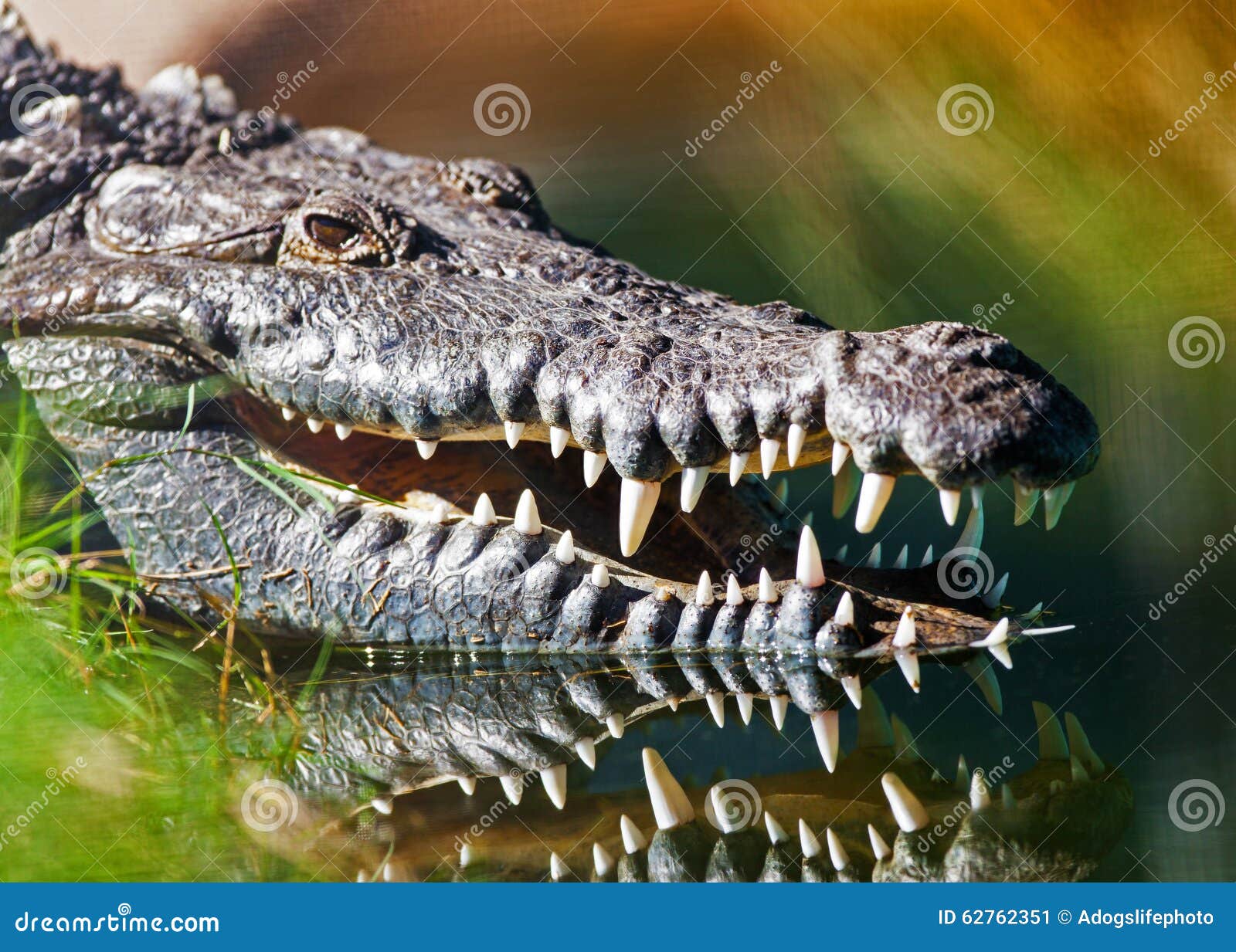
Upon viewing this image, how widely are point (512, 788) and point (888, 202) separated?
3.25 metres

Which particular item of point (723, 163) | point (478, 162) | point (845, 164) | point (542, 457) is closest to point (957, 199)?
point (845, 164)

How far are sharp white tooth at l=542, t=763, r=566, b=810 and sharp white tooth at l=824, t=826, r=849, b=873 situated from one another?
1.42 ft

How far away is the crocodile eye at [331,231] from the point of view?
2.70 metres

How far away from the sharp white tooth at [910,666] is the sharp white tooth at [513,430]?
877 mm

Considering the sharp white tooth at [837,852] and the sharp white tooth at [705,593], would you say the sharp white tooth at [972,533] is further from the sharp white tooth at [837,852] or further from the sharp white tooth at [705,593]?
the sharp white tooth at [837,852]

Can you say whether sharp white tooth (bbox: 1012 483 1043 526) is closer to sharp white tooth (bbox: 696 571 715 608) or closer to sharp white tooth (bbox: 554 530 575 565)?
sharp white tooth (bbox: 696 571 715 608)

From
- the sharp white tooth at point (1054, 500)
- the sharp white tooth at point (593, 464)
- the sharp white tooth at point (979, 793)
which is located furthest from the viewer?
the sharp white tooth at point (593, 464)

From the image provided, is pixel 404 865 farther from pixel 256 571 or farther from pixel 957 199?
pixel 957 199

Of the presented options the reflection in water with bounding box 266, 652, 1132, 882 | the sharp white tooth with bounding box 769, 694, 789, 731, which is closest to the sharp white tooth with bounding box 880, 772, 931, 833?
the reflection in water with bounding box 266, 652, 1132, 882

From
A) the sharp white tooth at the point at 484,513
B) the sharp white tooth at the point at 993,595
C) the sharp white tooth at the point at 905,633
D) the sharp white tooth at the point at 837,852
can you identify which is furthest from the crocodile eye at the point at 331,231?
the sharp white tooth at the point at 837,852

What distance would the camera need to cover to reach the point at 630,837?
161 centimetres

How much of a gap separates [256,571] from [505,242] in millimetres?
1050

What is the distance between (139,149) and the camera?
3.33 metres

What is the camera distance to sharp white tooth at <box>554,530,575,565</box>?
91.0 inches
